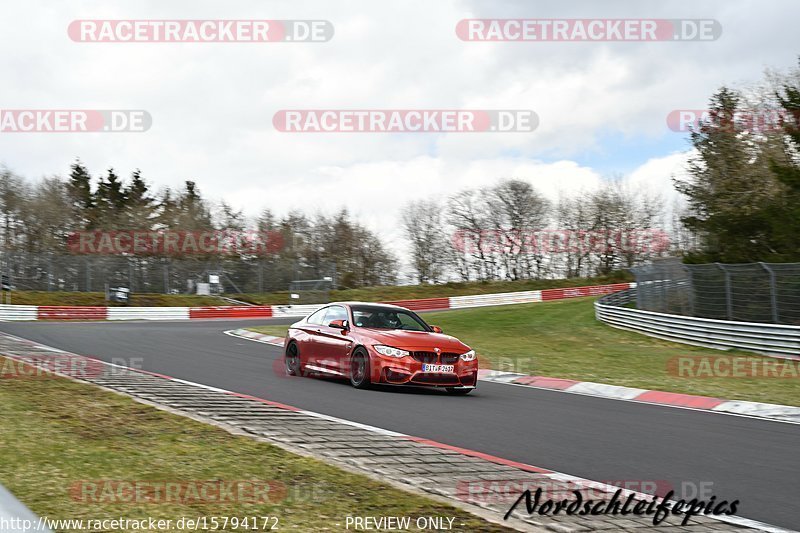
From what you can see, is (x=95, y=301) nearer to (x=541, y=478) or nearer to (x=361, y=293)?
(x=361, y=293)

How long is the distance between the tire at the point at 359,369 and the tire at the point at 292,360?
5.80 feet

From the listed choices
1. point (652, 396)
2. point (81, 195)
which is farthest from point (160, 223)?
Result: point (652, 396)

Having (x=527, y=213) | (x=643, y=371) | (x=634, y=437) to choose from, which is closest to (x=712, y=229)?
(x=643, y=371)

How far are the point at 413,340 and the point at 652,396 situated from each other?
3.98 m

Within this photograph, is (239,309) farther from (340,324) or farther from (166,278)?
(340,324)

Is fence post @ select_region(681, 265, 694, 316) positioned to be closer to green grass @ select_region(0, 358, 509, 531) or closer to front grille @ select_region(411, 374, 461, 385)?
front grille @ select_region(411, 374, 461, 385)

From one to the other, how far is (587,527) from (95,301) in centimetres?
4431

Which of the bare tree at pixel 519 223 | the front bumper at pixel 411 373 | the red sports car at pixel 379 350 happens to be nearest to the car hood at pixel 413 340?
the red sports car at pixel 379 350

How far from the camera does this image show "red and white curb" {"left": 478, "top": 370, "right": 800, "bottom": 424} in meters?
11.0

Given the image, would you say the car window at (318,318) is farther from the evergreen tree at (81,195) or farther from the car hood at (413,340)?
the evergreen tree at (81,195)

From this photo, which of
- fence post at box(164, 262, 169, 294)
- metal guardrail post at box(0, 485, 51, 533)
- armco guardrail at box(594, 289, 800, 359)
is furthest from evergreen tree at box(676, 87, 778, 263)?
fence post at box(164, 262, 169, 294)

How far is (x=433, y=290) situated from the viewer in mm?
59406

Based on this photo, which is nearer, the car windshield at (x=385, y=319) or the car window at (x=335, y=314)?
the car windshield at (x=385, y=319)

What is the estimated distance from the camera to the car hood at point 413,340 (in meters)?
12.0
